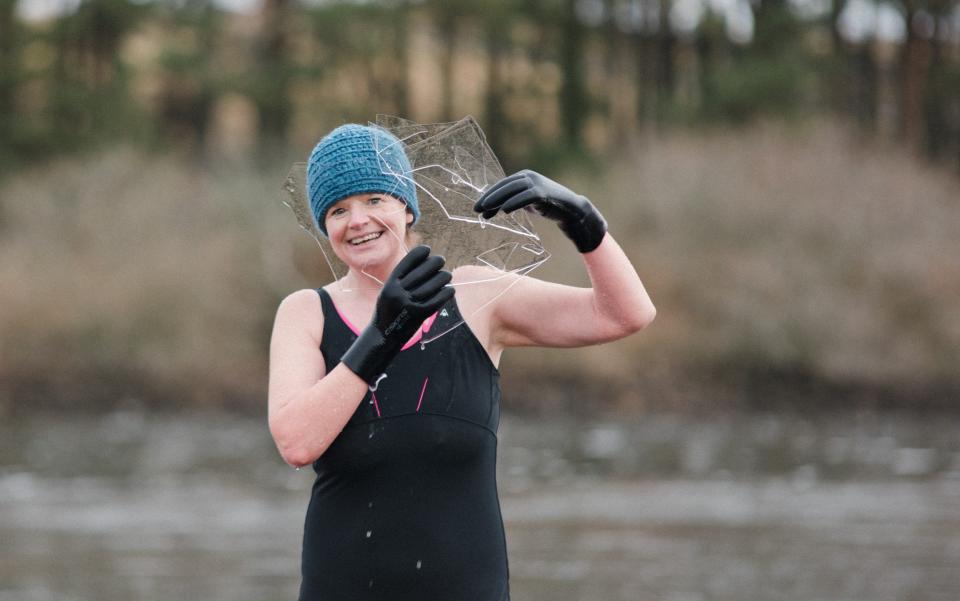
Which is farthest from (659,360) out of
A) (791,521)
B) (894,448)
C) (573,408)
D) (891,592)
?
(891,592)

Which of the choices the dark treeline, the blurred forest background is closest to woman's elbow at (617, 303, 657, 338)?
the blurred forest background

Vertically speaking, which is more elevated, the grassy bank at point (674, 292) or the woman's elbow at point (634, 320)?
the grassy bank at point (674, 292)

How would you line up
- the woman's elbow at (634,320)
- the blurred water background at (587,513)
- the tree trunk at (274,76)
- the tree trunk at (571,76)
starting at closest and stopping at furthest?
the woman's elbow at (634,320)
the blurred water background at (587,513)
the tree trunk at (274,76)
the tree trunk at (571,76)

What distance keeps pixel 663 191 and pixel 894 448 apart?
9.57 metres

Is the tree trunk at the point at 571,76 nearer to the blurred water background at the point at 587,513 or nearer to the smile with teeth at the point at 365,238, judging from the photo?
the blurred water background at the point at 587,513

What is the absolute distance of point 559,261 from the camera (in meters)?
26.6

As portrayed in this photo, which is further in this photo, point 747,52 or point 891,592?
point 747,52

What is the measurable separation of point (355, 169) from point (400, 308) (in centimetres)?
35

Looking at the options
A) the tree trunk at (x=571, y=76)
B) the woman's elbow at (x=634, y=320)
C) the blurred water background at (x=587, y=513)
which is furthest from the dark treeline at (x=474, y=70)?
the woman's elbow at (x=634, y=320)

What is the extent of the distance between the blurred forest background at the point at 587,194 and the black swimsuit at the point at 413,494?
885 inches

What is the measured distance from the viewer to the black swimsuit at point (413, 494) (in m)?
2.85

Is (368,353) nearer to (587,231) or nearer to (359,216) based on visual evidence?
(359,216)

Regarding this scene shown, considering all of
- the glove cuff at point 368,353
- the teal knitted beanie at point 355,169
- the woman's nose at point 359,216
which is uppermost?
the teal knitted beanie at point 355,169

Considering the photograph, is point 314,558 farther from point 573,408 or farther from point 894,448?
point 573,408
